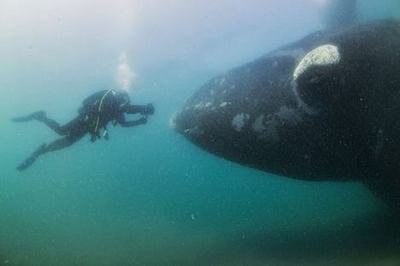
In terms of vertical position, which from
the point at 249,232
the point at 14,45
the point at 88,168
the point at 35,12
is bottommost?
the point at 249,232

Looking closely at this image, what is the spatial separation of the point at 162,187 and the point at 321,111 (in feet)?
153

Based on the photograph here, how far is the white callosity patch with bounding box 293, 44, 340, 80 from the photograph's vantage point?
6328mm

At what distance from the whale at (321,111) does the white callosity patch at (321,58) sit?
0.6 inches

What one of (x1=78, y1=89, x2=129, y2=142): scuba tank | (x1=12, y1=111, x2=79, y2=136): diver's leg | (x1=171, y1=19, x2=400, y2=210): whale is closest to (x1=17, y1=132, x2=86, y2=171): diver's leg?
(x1=12, y1=111, x2=79, y2=136): diver's leg

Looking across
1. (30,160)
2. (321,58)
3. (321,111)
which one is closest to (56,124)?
(30,160)

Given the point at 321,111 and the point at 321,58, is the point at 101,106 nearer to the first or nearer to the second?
the point at 321,111

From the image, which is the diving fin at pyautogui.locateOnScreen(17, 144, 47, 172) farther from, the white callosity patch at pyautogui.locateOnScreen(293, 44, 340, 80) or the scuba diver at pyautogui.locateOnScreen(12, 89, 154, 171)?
the white callosity patch at pyautogui.locateOnScreen(293, 44, 340, 80)

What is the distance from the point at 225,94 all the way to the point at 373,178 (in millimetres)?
3129

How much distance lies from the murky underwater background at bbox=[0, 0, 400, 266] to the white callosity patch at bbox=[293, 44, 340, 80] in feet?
11.0

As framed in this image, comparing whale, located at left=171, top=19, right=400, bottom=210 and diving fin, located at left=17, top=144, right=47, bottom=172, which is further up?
diving fin, located at left=17, top=144, right=47, bottom=172

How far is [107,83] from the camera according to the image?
4338 centimetres

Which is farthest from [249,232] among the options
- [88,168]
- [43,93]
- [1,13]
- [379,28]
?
[88,168]

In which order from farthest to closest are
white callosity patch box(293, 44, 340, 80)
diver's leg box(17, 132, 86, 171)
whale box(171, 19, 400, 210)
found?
diver's leg box(17, 132, 86, 171), whale box(171, 19, 400, 210), white callosity patch box(293, 44, 340, 80)

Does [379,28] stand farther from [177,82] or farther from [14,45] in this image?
[14,45]
